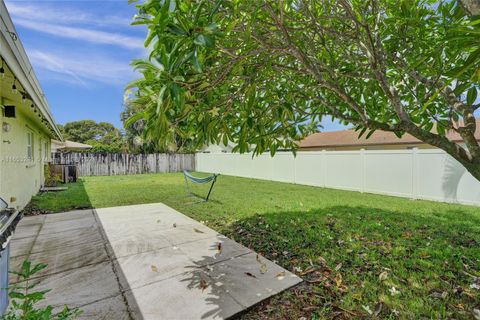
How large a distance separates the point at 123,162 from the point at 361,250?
58.1 feet

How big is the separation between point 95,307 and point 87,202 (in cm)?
619

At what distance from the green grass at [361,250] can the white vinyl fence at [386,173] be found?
0.62m

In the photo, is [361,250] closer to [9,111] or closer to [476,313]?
[476,313]

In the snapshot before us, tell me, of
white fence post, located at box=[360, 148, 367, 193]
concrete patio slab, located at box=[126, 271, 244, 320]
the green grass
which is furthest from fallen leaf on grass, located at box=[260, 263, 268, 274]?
white fence post, located at box=[360, 148, 367, 193]

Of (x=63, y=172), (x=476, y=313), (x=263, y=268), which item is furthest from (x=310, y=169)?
(x=63, y=172)

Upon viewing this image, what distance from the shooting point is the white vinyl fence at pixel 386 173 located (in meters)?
6.91

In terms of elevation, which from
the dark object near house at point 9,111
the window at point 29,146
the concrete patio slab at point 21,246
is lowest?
the concrete patio slab at point 21,246

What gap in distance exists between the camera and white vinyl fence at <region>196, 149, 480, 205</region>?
691 cm

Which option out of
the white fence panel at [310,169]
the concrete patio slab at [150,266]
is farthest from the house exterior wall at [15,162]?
the white fence panel at [310,169]

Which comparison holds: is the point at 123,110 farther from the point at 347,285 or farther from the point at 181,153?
the point at 347,285

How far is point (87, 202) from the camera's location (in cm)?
750

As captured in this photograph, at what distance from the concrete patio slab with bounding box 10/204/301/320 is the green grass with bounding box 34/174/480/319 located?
30cm

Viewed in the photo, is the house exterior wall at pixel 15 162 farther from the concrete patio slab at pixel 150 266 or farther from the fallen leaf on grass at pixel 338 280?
the fallen leaf on grass at pixel 338 280

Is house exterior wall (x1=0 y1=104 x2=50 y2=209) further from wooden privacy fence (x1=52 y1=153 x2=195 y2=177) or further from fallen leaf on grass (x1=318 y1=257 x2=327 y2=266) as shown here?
wooden privacy fence (x1=52 y1=153 x2=195 y2=177)
